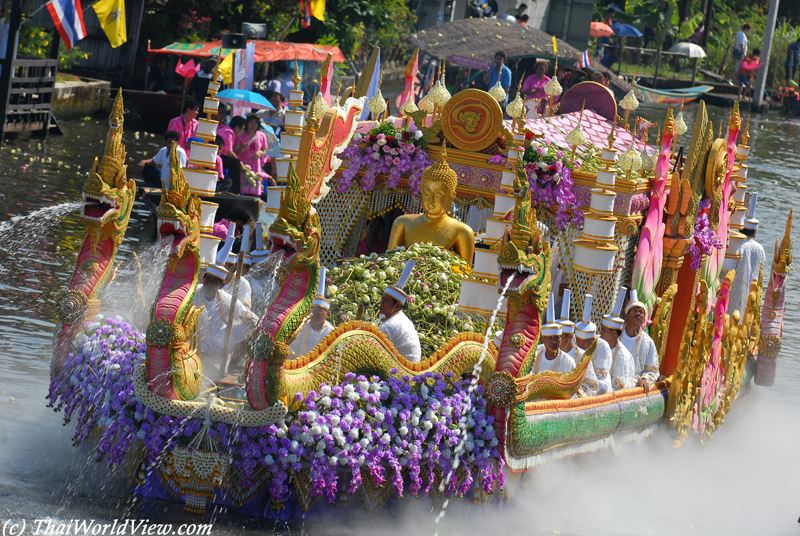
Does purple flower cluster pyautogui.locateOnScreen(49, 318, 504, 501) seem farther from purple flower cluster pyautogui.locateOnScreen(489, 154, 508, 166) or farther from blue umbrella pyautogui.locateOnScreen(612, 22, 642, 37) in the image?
blue umbrella pyautogui.locateOnScreen(612, 22, 642, 37)

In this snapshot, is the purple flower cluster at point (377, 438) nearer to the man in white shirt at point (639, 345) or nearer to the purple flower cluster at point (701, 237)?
the man in white shirt at point (639, 345)

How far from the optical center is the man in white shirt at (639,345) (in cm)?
888

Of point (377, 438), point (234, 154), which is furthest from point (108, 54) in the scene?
point (377, 438)

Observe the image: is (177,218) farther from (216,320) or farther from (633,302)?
(633,302)

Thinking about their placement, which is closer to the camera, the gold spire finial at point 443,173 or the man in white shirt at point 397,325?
the man in white shirt at point 397,325

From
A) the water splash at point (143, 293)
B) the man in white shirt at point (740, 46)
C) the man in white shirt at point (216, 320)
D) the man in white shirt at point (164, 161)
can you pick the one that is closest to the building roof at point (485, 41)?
the man in white shirt at point (164, 161)

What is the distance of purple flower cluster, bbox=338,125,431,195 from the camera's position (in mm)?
9906

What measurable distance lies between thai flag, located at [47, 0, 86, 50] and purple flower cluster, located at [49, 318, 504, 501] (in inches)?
470

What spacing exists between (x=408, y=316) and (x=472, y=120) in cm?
217

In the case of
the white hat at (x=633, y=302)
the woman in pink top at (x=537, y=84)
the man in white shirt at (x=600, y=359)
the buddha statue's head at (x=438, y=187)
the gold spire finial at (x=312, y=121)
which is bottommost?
the man in white shirt at (x=600, y=359)

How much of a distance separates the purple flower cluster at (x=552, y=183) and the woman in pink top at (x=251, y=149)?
20.5 feet

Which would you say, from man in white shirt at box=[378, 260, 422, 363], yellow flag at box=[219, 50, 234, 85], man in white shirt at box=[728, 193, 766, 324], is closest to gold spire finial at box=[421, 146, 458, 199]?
man in white shirt at box=[378, 260, 422, 363]

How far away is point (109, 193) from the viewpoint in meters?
7.27

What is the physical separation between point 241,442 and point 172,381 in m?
0.54
